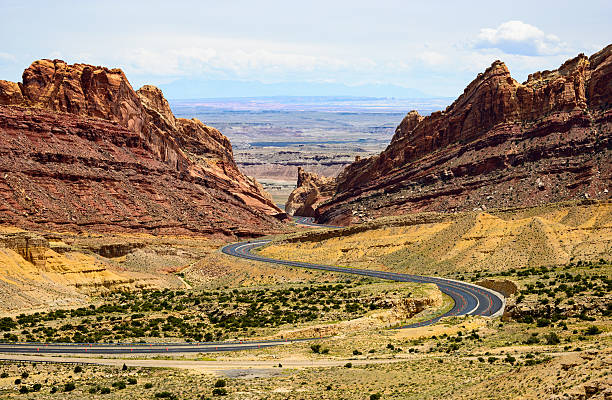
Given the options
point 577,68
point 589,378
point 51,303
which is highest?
point 577,68

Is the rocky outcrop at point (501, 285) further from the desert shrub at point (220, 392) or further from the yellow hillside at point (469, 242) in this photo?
the desert shrub at point (220, 392)

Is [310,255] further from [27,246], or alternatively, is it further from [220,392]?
[220,392]

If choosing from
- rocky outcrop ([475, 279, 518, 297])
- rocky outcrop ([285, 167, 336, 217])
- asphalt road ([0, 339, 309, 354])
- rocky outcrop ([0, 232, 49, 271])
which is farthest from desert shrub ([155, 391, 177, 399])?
rocky outcrop ([285, 167, 336, 217])

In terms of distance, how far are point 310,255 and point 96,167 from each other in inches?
1294

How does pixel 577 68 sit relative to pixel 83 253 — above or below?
above

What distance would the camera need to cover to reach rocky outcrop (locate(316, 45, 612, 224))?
396 ft

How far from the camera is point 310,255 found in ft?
347

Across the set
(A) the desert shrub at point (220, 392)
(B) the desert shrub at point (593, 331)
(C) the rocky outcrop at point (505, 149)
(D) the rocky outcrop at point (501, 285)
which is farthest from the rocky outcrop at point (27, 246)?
(C) the rocky outcrop at point (505, 149)

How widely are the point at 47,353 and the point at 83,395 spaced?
1383cm

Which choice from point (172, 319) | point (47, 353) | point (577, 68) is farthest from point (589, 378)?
point (577, 68)

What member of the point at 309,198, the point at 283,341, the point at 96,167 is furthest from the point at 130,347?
the point at 309,198

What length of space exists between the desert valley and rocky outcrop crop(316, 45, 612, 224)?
0.39 metres

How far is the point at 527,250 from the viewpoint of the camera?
280ft

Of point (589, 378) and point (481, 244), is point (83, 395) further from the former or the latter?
point (481, 244)
